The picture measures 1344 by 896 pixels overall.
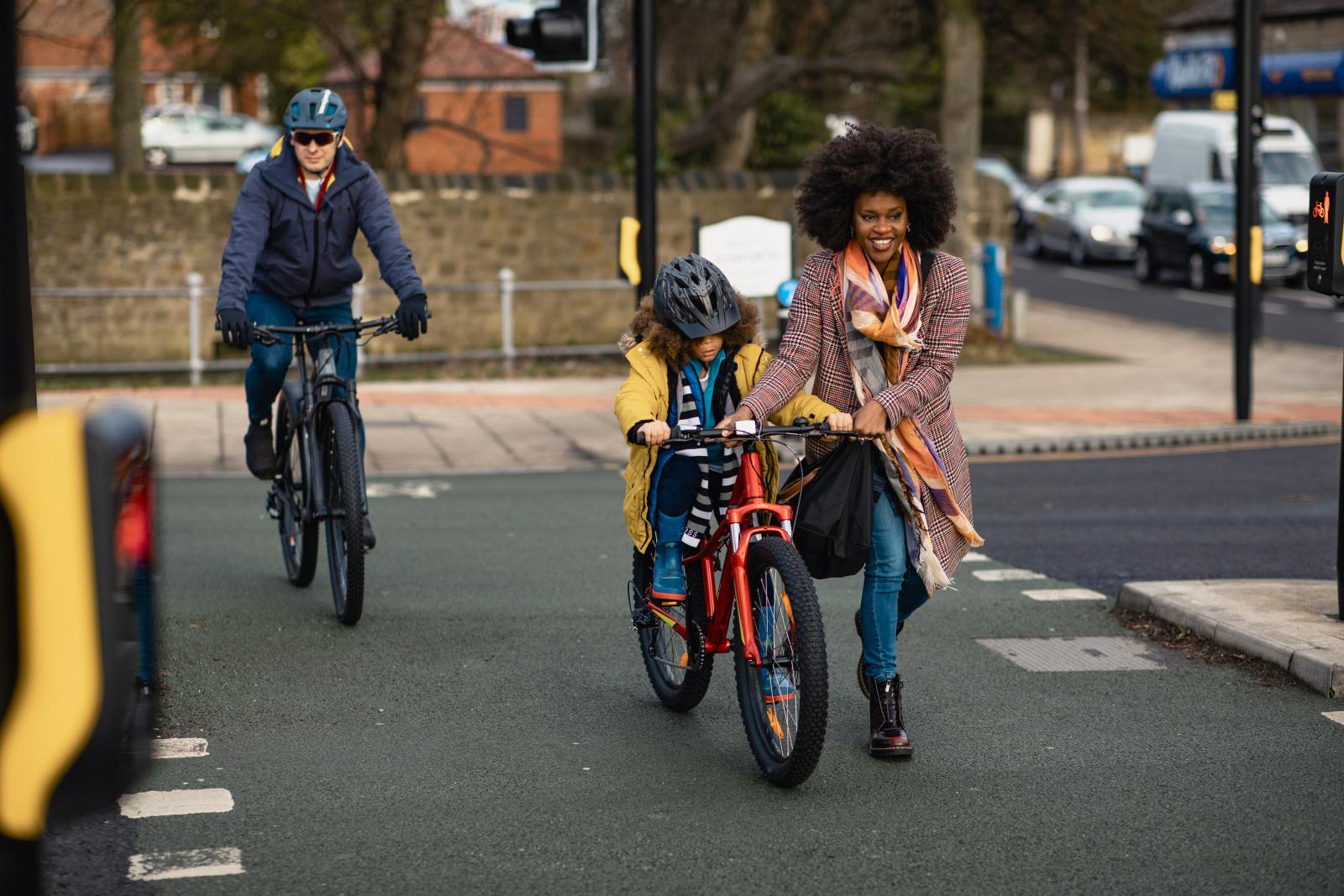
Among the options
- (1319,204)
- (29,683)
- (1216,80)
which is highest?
(1216,80)

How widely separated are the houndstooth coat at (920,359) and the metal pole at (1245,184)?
9.28 metres

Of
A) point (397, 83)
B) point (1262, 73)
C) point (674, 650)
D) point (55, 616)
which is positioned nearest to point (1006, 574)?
point (674, 650)

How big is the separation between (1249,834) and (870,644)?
4.07 ft

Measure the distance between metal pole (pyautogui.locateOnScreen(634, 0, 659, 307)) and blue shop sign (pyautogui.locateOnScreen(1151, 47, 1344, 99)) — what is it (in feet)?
108

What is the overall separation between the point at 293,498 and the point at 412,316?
107 cm

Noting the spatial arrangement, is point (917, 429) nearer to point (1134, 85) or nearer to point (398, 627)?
point (398, 627)

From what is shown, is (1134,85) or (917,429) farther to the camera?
(1134,85)

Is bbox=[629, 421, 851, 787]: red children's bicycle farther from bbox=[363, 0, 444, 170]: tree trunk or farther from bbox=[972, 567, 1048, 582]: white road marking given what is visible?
bbox=[363, 0, 444, 170]: tree trunk

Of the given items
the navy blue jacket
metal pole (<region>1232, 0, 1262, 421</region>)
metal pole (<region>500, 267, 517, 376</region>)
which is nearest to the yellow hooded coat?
the navy blue jacket

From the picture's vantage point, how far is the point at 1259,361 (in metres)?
20.4

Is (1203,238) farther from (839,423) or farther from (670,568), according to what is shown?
(839,423)

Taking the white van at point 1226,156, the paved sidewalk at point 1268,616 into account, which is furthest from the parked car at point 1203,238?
the paved sidewalk at point 1268,616

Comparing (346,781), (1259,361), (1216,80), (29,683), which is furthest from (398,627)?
(1216,80)

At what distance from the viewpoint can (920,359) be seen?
5410 mm
